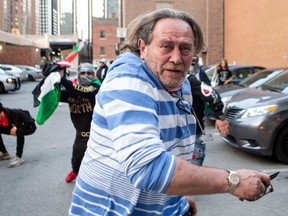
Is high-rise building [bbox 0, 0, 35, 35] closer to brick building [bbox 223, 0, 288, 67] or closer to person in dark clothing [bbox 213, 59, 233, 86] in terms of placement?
brick building [bbox 223, 0, 288, 67]

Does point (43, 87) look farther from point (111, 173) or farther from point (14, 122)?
point (111, 173)

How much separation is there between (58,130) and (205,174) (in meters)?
9.33

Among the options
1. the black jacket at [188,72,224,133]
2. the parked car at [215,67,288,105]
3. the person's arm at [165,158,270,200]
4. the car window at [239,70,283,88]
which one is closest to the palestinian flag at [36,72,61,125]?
the black jacket at [188,72,224,133]

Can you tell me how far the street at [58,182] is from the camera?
4.52 metres

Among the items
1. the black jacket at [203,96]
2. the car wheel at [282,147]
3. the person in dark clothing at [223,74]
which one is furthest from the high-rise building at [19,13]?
the black jacket at [203,96]

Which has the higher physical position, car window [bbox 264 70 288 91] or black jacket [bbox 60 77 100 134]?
car window [bbox 264 70 288 91]

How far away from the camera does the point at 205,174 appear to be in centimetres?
129

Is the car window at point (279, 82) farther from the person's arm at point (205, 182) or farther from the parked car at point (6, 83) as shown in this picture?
the parked car at point (6, 83)

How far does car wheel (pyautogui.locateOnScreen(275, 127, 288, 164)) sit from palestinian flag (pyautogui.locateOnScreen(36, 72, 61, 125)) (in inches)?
140

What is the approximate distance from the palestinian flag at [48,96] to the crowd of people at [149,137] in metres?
3.41

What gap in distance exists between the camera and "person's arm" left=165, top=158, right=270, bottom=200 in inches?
50.3

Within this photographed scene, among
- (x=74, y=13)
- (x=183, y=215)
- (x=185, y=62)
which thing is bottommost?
(x=183, y=215)

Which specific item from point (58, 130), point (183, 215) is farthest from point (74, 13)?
point (183, 215)

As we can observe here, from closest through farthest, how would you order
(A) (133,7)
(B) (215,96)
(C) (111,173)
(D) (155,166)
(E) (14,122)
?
(D) (155,166) < (C) (111,173) < (B) (215,96) < (E) (14,122) < (A) (133,7)
